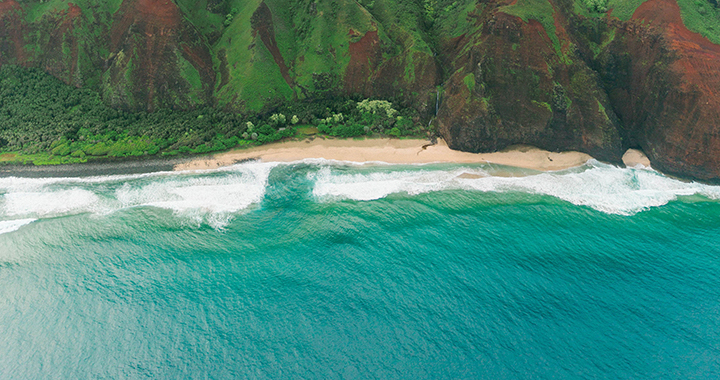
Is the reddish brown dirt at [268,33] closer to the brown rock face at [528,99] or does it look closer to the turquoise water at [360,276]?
the turquoise water at [360,276]

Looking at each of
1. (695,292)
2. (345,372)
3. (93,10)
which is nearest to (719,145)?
(695,292)

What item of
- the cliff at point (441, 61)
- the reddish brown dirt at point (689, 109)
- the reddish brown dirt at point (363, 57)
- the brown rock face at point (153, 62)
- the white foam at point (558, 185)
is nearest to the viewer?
the white foam at point (558, 185)

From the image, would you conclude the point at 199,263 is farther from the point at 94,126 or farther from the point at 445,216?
the point at 94,126

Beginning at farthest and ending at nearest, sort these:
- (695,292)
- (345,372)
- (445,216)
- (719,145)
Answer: (719,145)
(445,216)
(695,292)
(345,372)

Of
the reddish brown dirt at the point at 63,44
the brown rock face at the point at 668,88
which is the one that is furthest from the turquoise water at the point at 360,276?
the reddish brown dirt at the point at 63,44

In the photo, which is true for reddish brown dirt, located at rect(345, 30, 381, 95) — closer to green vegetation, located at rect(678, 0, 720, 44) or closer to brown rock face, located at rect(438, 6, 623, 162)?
brown rock face, located at rect(438, 6, 623, 162)

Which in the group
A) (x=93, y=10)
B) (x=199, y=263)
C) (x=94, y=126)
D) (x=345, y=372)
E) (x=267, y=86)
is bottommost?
(x=345, y=372)
